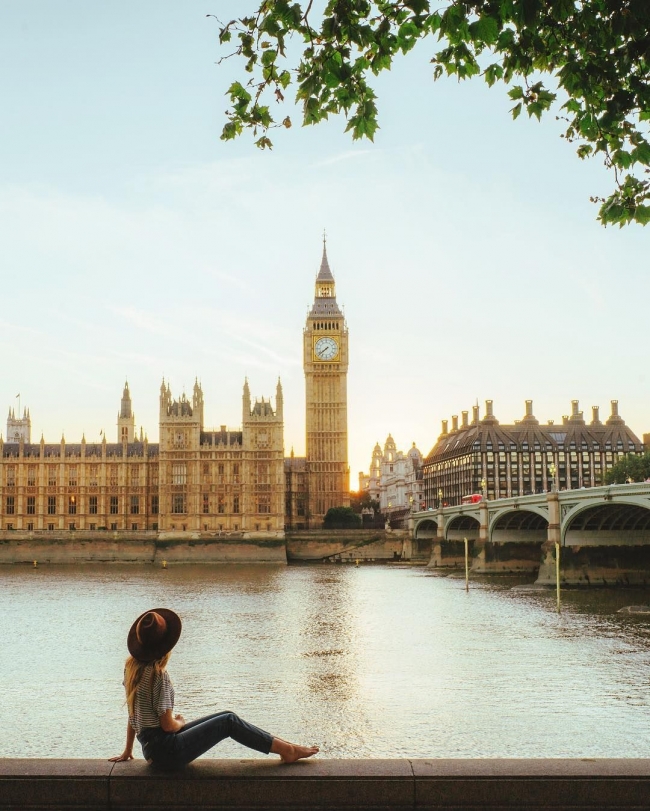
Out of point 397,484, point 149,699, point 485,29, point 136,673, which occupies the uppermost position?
point 397,484

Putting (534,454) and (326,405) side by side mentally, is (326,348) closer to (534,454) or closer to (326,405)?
(326,405)

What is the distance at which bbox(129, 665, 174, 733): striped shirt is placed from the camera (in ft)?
22.3

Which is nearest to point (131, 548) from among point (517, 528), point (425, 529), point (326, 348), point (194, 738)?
point (425, 529)

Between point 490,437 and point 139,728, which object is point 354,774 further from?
A: point 490,437

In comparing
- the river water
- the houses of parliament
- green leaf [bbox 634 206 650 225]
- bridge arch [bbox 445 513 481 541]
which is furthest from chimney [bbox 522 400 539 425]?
green leaf [bbox 634 206 650 225]

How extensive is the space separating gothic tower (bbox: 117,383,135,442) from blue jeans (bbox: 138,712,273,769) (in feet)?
362

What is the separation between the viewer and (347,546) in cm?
9300

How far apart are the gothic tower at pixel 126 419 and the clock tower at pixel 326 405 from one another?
2210 centimetres

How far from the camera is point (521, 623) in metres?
32.8

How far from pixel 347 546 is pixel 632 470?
28543mm

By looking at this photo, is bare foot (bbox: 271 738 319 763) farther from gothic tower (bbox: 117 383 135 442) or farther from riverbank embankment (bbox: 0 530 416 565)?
gothic tower (bbox: 117 383 135 442)

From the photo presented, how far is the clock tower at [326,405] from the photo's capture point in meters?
112
